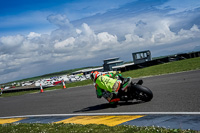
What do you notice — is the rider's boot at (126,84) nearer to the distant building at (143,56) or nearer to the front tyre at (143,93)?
the front tyre at (143,93)

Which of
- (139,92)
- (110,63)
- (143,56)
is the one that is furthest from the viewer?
(110,63)

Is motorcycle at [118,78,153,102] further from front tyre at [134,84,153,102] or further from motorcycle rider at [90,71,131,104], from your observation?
motorcycle rider at [90,71,131,104]

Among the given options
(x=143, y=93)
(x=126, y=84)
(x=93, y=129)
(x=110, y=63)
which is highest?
(x=110, y=63)

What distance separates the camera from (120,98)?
8.55 metres

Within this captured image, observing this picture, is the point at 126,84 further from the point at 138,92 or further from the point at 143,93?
the point at 143,93

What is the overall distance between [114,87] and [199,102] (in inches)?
108

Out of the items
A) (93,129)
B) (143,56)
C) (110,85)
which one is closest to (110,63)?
(143,56)

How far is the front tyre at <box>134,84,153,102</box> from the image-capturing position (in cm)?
801

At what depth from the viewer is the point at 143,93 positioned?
26.7 ft

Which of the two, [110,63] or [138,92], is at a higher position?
[110,63]

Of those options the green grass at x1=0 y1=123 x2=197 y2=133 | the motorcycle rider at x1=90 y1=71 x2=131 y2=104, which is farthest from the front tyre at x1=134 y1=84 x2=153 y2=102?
the green grass at x1=0 y1=123 x2=197 y2=133

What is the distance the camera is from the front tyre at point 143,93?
8008 mm

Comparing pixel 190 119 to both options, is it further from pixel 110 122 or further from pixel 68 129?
pixel 68 129

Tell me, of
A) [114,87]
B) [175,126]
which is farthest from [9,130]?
[175,126]
